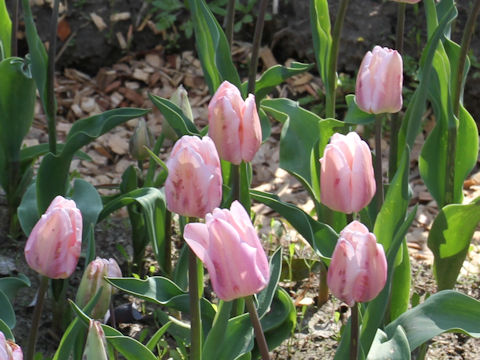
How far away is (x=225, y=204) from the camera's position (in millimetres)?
1945

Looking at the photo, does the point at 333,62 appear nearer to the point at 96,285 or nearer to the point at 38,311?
the point at 96,285

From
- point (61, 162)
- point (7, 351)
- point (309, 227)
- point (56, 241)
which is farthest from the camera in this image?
point (61, 162)

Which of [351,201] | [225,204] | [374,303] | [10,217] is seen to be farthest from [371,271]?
[10,217]

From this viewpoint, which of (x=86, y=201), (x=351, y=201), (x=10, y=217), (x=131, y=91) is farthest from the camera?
(x=131, y=91)

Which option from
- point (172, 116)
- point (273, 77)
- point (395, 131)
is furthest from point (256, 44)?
point (395, 131)

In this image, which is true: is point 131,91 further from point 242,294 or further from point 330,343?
point 242,294

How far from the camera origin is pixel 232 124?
1482 mm

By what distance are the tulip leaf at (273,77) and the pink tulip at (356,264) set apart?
822mm

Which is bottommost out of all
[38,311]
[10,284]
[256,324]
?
[10,284]

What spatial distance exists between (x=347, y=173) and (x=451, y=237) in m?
0.76

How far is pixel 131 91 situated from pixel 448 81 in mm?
1945

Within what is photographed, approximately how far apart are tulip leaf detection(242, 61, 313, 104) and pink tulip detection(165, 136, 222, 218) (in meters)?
0.75

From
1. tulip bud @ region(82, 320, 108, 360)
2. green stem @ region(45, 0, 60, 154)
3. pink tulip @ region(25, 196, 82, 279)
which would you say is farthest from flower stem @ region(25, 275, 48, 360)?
green stem @ region(45, 0, 60, 154)

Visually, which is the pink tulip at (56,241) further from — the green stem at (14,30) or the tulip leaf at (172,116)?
the green stem at (14,30)
